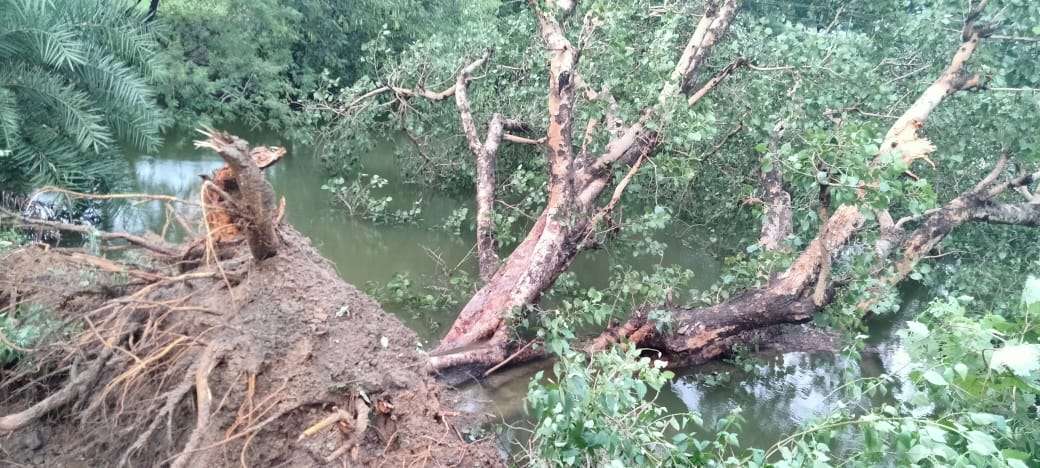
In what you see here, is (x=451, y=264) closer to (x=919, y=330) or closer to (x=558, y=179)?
(x=558, y=179)

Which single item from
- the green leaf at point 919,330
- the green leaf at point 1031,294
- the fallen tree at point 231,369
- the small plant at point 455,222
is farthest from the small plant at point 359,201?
the green leaf at point 1031,294

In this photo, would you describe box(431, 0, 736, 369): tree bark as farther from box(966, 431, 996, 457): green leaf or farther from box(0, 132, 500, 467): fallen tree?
box(966, 431, 996, 457): green leaf

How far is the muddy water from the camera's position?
18.5 feet

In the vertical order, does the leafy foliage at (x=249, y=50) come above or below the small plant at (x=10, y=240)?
below

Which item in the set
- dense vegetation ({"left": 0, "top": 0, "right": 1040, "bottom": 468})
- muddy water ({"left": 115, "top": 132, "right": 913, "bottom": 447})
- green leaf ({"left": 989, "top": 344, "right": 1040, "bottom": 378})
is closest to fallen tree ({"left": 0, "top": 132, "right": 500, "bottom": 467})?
dense vegetation ({"left": 0, "top": 0, "right": 1040, "bottom": 468})

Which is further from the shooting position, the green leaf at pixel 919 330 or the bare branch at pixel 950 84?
the bare branch at pixel 950 84

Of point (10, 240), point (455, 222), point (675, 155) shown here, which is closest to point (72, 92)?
point (10, 240)

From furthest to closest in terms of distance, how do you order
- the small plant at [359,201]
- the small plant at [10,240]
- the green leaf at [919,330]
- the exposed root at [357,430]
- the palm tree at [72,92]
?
1. the small plant at [359,201]
2. the palm tree at [72,92]
3. the small plant at [10,240]
4. the exposed root at [357,430]
5. the green leaf at [919,330]

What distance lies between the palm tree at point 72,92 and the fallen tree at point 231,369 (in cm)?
281

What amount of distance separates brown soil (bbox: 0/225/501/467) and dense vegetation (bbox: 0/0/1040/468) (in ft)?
1.27

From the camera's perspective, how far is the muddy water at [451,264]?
18.5ft

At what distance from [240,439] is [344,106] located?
20.9 feet

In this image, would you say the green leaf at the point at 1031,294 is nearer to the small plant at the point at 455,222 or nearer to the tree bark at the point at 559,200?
the tree bark at the point at 559,200

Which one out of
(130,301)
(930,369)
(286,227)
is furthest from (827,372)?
(130,301)
